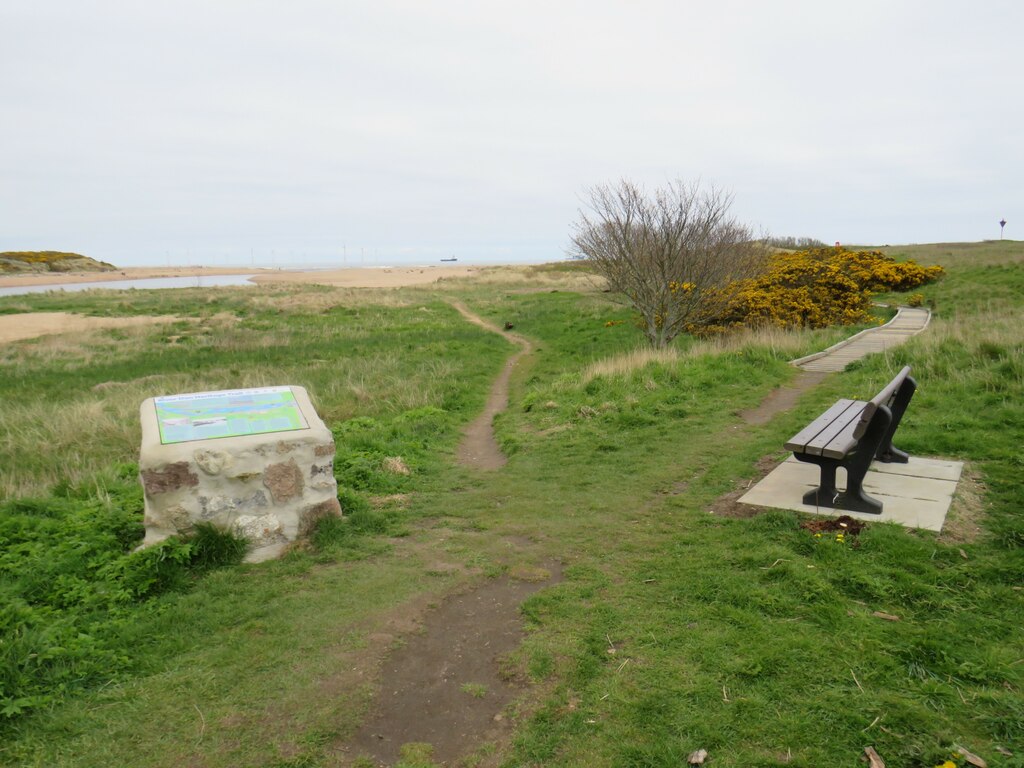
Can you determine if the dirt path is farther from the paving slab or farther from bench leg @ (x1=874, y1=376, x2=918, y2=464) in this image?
bench leg @ (x1=874, y1=376, x2=918, y2=464)

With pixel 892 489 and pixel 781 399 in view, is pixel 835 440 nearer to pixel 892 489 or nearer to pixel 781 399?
pixel 892 489

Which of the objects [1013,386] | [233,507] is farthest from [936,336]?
[233,507]

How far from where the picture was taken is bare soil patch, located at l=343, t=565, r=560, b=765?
3.19 m

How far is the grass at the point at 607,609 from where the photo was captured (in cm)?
308

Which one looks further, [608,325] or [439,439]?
[608,325]

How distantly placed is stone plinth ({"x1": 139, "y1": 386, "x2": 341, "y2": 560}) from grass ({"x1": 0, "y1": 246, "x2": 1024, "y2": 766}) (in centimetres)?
34

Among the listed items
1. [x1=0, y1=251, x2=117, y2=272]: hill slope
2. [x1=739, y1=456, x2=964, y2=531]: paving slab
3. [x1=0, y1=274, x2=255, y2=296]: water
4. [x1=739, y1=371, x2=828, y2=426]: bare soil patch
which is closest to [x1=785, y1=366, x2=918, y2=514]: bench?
[x1=739, y1=456, x2=964, y2=531]: paving slab

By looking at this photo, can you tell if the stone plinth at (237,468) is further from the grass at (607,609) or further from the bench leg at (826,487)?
the bench leg at (826,487)

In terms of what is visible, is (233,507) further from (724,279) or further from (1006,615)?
(724,279)

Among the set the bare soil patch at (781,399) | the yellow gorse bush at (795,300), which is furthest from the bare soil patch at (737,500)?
the yellow gorse bush at (795,300)

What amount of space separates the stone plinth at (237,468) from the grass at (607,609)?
337 millimetres

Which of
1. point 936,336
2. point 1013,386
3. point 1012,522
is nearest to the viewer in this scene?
point 1012,522

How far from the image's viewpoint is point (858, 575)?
167 inches

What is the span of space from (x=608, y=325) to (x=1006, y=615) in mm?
18171
